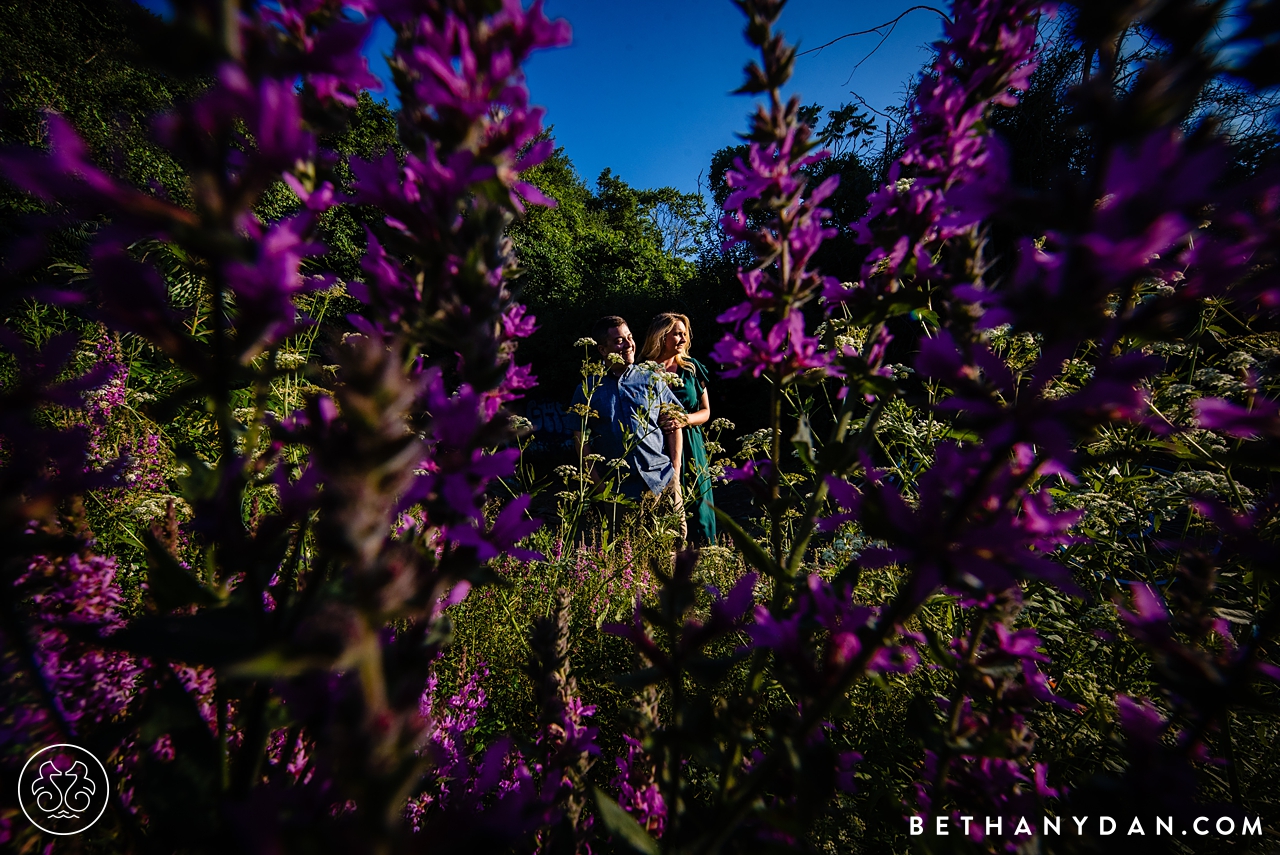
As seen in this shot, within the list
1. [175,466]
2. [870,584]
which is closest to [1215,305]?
[870,584]

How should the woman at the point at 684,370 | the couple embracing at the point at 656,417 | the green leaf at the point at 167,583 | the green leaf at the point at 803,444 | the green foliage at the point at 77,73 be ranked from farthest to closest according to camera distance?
the green foliage at the point at 77,73 → the woman at the point at 684,370 → the couple embracing at the point at 656,417 → the green leaf at the point at 803,444 → the green leaf at the point at 167,583

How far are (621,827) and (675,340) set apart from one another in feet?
16.0

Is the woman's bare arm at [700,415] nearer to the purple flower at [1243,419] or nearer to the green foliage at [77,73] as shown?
the purple flower at [1243,419]

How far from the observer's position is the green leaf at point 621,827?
0.67 m

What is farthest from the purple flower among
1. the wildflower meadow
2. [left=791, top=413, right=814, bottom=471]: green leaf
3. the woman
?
the woman

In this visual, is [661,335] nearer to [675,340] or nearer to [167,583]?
[675,340]

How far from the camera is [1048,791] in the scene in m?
1.01

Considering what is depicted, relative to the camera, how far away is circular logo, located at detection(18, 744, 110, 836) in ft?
2.20

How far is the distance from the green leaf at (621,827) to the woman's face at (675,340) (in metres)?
4.86

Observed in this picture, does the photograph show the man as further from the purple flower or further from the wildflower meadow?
the purple flower

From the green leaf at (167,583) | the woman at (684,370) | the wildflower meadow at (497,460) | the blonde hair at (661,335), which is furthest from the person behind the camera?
the blonde hair at (661,335)

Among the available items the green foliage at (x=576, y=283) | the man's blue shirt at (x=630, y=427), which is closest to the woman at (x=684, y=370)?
the man's blue shirt at (x=630, y=427)

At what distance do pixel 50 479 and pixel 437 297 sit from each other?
0.53m

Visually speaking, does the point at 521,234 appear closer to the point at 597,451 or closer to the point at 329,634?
the point at 597,451
